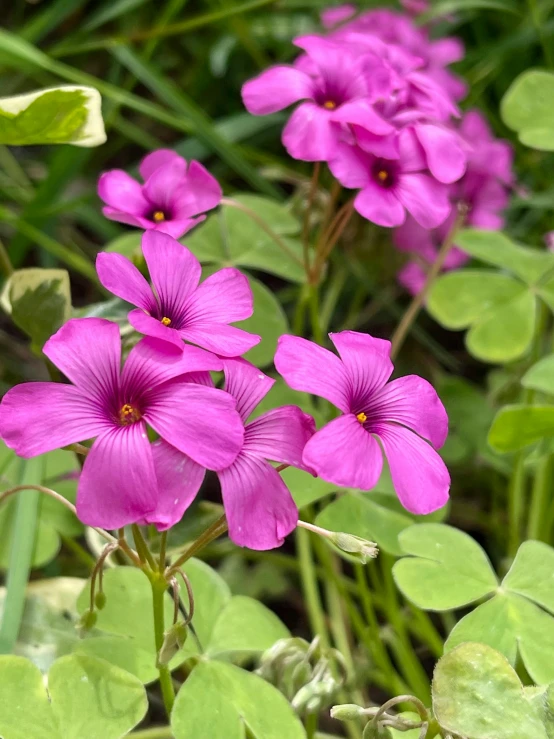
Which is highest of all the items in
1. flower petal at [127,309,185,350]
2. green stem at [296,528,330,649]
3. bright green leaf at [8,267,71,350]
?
flower petal at [127,309,185,350]

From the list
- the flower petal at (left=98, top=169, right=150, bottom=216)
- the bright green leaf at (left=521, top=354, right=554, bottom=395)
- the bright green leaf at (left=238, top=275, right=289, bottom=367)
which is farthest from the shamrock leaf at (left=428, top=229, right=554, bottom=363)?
the flower petal at (left=98, top=169, right=150, bottom=216)

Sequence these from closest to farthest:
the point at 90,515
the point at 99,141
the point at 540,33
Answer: the point at 90,515 < the point at 99,141 < the point at 540,33

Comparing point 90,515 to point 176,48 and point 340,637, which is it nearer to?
point 340,637

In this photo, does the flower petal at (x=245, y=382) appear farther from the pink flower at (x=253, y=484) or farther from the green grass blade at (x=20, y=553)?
the green grass blade at (x=20, y=553)

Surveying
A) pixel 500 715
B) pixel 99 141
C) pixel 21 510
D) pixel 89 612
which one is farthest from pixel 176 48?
pixel 500 715

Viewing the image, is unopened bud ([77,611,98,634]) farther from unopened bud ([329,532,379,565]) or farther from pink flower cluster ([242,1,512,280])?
pink flower cluster ([242,1,512,280])

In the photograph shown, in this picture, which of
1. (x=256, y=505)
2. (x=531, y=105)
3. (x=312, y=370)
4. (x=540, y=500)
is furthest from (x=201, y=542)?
(x=531, y=105)
